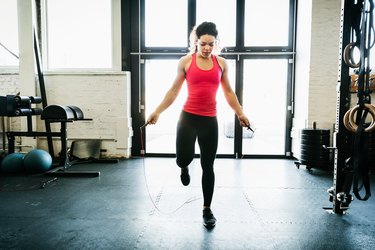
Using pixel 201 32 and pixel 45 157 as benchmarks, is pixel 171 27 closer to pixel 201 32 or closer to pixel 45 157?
pixel 45 157

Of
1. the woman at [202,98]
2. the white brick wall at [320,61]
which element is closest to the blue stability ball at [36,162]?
the woman at [202,98]

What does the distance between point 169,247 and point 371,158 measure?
11.7 ft

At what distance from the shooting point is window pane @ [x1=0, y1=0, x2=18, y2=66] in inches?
205

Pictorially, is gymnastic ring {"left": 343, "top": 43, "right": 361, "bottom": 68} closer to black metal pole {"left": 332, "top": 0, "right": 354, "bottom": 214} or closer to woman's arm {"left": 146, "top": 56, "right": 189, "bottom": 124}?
black metal pole {"left": 332, "top": 0, "right": 354, "bottom": 214}

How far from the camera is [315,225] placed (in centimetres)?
212

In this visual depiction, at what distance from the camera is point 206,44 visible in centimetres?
191

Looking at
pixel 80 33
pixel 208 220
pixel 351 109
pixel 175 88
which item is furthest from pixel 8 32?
pixel 351 109

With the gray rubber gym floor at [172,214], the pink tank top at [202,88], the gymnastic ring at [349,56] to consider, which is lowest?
the gray rubber gym floor at [172,214]

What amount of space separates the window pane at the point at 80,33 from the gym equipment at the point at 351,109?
4.15m

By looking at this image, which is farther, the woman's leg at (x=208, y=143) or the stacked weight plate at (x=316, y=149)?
the stacked weight plate at (x=316, y=149)

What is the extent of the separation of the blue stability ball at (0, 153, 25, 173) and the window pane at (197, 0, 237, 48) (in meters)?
3.86

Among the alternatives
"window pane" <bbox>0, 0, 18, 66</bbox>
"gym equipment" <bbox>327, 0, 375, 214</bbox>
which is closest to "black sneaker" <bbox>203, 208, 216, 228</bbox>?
"gym equipment" <bbox>327, 0, 375, 214</bbox>

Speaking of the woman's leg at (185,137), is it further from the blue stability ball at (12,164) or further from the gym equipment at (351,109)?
the blue stability ball at (12,164)

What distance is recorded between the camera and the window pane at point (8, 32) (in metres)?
5.22
